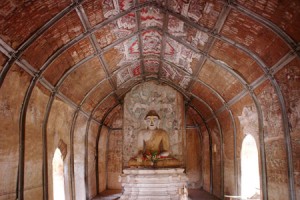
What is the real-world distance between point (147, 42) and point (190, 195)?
856 cm

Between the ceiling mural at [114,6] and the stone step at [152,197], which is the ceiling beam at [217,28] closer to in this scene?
the ceiling mural at [114,6]

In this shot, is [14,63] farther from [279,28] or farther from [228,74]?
[228,74]

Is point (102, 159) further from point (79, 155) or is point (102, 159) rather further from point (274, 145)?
point (274, 145)

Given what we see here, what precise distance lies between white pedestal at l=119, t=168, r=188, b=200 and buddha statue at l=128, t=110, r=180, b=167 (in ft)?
4.37

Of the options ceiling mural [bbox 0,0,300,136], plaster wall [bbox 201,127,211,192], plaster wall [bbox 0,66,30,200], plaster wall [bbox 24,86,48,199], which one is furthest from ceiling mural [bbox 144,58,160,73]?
plaster wall [bbox 0,66,30,200]

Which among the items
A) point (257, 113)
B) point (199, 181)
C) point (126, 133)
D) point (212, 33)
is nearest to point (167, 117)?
point (126, 133)

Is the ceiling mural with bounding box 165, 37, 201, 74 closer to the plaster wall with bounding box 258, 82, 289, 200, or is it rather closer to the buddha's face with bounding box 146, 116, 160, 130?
the plaster wall with bounding box 258, 82, 289, 200

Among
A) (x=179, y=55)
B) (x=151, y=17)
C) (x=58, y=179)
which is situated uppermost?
(x=151, y=17)

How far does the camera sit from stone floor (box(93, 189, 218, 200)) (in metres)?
15.7

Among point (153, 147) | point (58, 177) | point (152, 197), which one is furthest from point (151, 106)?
point (58, 177)

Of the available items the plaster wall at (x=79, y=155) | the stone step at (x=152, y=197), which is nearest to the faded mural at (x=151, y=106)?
the plaster wall at (x=79, y=155)

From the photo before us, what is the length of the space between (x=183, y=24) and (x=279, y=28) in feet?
10.0

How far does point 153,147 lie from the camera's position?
1464 centimetres

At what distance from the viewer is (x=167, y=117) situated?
52.1ft
